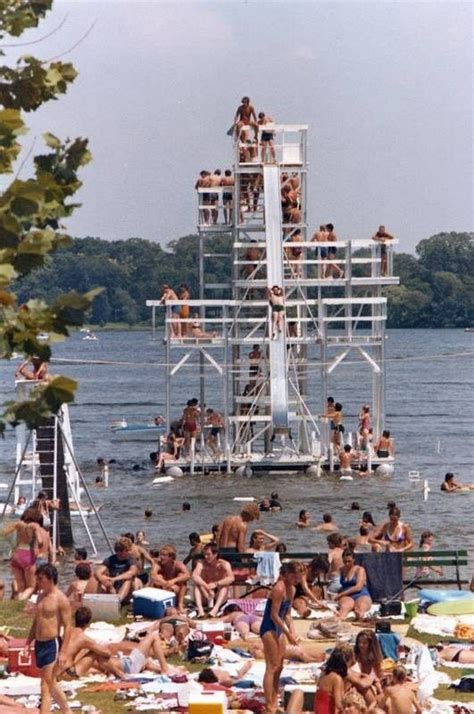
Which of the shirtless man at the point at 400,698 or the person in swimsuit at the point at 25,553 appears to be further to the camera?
the person in swimsuit at the point at 25,553

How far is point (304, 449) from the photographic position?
39.4m

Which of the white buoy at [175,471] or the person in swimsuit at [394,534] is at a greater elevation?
the person in swimsuit at [394,534]

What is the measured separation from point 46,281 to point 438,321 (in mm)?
39405

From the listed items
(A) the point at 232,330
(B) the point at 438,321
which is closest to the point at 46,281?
(B) the point at 438,321

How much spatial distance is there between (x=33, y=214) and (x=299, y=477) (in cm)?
2928

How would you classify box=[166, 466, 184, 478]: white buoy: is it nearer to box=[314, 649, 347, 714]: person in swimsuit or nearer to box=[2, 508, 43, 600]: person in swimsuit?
box=[2, 508, 43, 600]: person in swimsuit

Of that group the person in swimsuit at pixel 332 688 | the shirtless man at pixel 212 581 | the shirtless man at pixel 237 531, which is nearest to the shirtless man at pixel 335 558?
the shirtless man at pixel 237 531

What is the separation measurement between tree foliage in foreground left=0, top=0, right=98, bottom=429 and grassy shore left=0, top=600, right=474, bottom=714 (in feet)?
19.3

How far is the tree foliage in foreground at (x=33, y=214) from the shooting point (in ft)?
25.9

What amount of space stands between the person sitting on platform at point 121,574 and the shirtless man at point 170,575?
0.21 metres

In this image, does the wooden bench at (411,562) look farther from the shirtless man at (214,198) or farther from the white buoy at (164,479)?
the shirtless man at (214,198)

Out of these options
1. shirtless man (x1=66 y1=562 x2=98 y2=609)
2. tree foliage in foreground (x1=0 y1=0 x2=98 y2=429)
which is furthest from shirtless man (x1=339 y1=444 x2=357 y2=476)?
tree foliage in foreground (x1=0 y1=0 x2=98 y2=429)

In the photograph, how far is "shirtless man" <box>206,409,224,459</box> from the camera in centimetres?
3816

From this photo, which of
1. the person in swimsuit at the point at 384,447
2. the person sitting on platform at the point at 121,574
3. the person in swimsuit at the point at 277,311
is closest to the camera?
the person sitting on platform at the point at 121,574
